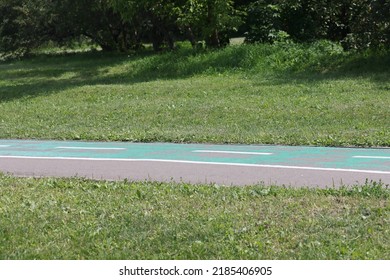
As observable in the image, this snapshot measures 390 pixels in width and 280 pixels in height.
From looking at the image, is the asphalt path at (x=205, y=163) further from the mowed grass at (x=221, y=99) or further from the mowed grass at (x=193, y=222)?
the mowed grass at (x=193, y=222)

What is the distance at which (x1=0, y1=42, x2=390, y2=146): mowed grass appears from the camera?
1492 centimetres

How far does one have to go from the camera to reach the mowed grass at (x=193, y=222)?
6.69 metres

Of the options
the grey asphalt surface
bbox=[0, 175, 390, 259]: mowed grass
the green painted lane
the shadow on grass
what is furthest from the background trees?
bbox=[0, 175, 390, 259]: mowed grass

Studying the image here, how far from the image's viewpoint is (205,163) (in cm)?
1165

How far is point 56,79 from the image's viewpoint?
30266 millimetres

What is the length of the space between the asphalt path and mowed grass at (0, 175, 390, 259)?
38.6 inches

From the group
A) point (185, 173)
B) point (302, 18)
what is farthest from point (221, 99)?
point (302, 18)

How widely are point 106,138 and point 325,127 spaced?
4.26 m

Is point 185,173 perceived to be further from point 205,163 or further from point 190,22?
point 190,22

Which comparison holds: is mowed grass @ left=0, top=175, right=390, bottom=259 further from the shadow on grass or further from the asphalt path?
the shadow on grass

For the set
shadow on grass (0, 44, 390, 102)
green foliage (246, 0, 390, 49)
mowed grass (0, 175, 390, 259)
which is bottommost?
shadow on grass (0, 44, 390, 102)

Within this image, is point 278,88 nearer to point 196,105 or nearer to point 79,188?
point 196,105

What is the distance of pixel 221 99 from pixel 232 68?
21.5 ft

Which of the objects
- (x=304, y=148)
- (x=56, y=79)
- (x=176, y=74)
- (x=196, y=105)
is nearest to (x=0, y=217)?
(x=304, y=148)
